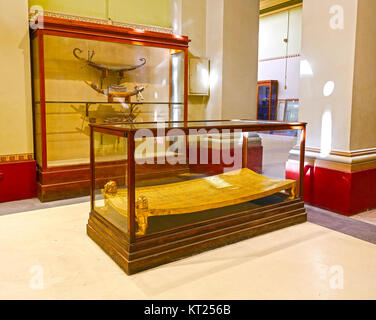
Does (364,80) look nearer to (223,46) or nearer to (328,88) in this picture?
(328,88)

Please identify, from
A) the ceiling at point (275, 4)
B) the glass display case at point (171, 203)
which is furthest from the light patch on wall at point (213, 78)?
the ceiling at point (275, 4)

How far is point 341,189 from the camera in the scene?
396 cm

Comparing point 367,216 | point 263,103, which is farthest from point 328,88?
point 263,103

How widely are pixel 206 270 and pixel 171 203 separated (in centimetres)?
69

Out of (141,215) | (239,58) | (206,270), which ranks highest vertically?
(239,58)

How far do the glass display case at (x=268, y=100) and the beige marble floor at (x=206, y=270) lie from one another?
37.6 ft

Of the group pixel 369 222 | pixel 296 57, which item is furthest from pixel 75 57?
pixel 296 57

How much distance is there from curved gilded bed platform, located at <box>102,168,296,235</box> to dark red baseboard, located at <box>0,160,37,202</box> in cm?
179

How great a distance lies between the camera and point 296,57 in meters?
13.7

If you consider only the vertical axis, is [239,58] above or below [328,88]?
above

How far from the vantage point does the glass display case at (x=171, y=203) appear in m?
2.63

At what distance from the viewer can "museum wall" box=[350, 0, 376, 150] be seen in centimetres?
388
